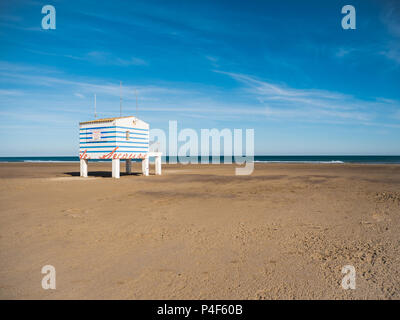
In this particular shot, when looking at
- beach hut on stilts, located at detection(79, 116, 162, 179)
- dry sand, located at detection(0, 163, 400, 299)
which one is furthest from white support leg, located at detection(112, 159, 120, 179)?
→ dry sand, located at detection(0, 163, 400, 299)

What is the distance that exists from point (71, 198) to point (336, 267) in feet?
29.6

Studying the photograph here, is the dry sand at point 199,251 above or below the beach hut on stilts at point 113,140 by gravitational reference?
below

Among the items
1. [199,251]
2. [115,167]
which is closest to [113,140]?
[115,167]

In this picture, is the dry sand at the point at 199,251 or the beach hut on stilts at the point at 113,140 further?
the beach hut on stilts at the point at 113,140

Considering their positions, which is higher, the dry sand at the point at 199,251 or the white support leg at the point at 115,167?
the white support leg at the point at 115,167

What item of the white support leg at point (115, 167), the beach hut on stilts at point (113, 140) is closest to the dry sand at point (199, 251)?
the white support leg at point (115, 167)

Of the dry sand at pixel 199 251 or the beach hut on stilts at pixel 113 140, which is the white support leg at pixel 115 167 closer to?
the beach hut on stilts at pixel 113 140

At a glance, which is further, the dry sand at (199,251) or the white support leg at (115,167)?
the white support leg at (115,167)

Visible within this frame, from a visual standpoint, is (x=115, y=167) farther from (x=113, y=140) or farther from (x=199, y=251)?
(x=199, y=251)

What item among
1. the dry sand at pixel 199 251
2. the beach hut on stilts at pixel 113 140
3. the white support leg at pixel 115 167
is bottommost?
the dry sand at pixel 199 251

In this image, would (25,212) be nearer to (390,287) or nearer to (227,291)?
(227,291)

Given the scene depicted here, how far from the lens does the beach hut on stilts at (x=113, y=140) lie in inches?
706
